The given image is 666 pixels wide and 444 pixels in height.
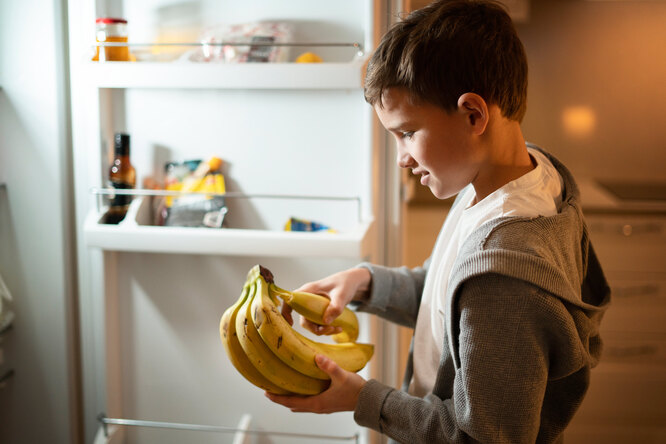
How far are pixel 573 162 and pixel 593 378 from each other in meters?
0.50

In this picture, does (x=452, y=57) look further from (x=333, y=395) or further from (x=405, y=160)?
(x=333, y=395)

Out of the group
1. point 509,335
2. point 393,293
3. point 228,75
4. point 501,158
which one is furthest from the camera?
point 228,75

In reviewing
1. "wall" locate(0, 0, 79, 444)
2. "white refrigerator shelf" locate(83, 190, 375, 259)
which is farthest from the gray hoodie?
"wall" locate(0, 0, 79, 444)

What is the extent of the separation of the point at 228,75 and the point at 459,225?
524mm

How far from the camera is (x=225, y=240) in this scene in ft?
3.92

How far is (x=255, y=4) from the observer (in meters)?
1.27

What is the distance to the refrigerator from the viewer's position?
1.20m

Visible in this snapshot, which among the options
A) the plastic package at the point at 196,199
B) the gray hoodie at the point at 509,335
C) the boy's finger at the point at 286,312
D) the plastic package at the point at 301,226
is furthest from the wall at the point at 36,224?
the gray hoodie at the point at 509,335

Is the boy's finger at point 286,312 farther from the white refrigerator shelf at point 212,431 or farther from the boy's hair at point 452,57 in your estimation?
the white refrigerator shelf at point 212,431

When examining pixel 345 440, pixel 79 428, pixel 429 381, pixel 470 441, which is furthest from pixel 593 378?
pixel 79 428

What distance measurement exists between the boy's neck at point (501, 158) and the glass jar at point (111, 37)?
2.42 ft

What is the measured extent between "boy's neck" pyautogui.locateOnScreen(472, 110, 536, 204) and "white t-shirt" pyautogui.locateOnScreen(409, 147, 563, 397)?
20 mm

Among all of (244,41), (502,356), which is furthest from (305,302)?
(244,41)

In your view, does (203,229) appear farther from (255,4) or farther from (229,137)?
(255,4)
